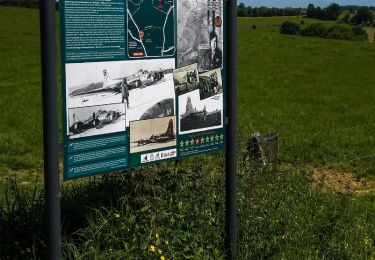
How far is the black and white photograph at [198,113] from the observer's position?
4.61 meters

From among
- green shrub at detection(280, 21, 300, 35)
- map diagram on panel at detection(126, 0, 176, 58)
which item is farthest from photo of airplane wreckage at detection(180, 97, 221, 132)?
green shrub at detection(280, 21, 300, 35)

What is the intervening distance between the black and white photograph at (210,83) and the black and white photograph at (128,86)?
1.00 ft

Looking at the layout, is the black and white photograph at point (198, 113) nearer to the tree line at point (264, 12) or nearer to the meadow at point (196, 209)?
the meadow at point (196, 209)

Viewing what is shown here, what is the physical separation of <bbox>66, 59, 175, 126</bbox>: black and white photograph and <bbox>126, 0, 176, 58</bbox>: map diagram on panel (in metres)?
0.07

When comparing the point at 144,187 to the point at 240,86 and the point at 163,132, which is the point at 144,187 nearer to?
the point at 163,132

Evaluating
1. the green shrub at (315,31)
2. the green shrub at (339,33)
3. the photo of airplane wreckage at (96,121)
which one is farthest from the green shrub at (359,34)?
the photo of airplane wreckage at (96,121)

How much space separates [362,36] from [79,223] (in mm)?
41720

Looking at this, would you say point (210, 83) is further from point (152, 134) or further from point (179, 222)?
point (179, 222)

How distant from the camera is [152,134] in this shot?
4387mm

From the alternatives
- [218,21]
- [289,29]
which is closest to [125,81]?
[218,21]

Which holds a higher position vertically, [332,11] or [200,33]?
[332,11]

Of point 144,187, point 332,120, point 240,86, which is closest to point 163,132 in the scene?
point 144,187

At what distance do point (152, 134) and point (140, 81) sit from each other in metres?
0.37

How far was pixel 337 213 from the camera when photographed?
5.32 m
